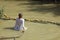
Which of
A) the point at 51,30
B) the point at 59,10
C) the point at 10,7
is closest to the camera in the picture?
the point at 51,30

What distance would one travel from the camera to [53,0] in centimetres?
1565

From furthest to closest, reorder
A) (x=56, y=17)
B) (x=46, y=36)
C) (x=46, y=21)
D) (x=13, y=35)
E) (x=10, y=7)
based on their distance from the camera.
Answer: (x=10, y=7) < (x=56, y=17) < (x=46, y=21) < (x=46, y=36) < (x=13, y=35)

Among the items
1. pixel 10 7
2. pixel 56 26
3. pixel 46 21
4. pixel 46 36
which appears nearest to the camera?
pixel 46 36

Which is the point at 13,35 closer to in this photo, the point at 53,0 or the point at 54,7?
the point at 54,7

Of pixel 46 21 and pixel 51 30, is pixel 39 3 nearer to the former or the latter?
pixel 46 21

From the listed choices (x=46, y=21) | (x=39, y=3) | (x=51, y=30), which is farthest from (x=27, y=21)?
(x=39, y=3)

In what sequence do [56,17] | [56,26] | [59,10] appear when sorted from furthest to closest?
[59,10]
[56,17]
[56,26]

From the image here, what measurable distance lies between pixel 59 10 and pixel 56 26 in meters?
3.89

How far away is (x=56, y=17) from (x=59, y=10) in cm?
189

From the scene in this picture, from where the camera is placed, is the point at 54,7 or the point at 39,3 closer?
the point at 54,7

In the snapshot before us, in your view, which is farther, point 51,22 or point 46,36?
point 51,22

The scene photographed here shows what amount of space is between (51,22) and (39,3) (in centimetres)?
539

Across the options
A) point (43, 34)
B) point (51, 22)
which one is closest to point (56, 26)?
point (51, 22)

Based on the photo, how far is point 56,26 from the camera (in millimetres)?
9398
